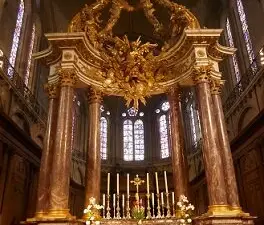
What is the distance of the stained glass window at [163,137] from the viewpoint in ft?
87.9

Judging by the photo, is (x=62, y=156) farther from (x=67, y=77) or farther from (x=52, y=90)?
(x=67, y=77)

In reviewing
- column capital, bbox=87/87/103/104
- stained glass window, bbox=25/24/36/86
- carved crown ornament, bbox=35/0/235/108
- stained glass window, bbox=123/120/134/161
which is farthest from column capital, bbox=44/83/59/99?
stained glass window, bbox=123/120/134/161

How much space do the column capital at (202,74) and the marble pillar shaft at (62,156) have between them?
4226mm

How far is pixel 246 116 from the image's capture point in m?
16.2

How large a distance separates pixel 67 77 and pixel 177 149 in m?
4.54

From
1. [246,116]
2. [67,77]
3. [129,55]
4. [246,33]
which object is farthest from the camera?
[246,33]

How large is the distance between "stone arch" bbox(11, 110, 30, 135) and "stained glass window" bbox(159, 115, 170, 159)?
13482 millimetres

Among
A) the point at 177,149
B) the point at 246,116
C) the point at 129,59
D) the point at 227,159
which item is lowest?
the point at 227,159

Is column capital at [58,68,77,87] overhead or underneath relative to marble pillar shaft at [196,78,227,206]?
overhead

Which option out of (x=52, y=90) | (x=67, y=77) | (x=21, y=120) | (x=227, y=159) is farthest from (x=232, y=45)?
(x=21, y=120)

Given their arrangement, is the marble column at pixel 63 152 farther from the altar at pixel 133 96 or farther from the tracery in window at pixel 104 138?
the tracery in window at pixel 104 138

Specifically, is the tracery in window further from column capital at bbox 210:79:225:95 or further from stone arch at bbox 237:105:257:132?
column capital at bbox 210:79:225:95

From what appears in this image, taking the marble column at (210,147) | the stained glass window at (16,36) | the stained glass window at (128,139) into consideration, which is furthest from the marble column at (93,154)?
the stained glass window at (128,139)

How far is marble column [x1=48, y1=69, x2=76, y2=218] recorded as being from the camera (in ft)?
27.5
